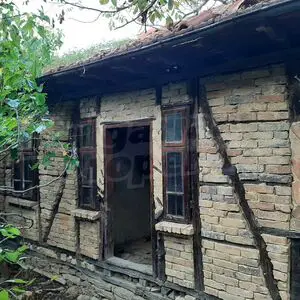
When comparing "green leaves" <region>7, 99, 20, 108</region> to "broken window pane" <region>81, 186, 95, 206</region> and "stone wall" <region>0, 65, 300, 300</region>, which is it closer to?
"stone wall" <region>0, 65, 300, 300</region>

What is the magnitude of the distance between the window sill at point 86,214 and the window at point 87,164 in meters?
0.09

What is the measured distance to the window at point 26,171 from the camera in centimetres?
668

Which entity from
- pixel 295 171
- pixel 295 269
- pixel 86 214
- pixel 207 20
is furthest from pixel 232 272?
pixel 207 20

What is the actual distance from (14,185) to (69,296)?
8.64ft

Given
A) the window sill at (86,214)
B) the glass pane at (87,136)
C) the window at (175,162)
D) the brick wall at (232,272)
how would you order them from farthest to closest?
the glass pane at (87,136), the window sill at (86,214), the window at (175,162), the brick wall at (232,272)

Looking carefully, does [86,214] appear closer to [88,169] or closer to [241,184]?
[88,169]

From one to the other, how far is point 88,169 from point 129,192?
124cm

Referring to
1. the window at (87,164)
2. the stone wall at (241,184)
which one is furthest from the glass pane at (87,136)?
the stone wall at (241,184)

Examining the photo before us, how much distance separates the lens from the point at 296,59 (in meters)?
3.39

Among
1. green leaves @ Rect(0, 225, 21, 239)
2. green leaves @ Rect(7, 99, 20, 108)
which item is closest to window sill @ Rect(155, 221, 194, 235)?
green leaves @ Rect(7, 99, 20, 108)

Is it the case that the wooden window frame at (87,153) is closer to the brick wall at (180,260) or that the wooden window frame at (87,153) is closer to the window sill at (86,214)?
the window sill at (86,214)

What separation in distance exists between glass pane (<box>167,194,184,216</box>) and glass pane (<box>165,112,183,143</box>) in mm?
684

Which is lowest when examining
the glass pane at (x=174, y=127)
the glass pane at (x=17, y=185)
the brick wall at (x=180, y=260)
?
the brick wall at (x=180, y=260)

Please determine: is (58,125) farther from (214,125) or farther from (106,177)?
(214,125)
